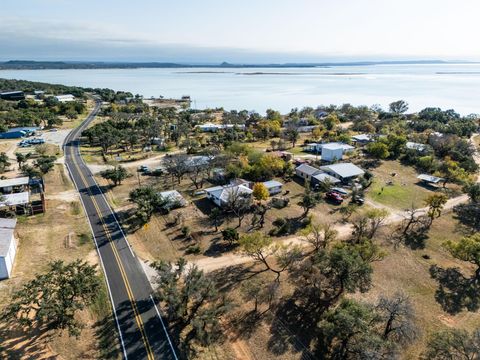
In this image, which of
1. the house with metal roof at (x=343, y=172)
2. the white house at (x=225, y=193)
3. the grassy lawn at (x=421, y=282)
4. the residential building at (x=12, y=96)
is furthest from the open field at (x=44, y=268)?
the residential building at (x=12, y=96)

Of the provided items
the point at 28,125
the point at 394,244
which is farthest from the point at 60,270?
the point at 28,125

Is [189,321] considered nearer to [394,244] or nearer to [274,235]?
[274,235]

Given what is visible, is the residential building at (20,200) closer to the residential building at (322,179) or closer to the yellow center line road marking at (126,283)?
the yellow center line road marking at (126,283)

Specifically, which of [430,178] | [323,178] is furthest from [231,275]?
[430,178]

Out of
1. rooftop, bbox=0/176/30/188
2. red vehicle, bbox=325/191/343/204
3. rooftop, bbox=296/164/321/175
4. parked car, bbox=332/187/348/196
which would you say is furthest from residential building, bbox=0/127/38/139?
parked car, bbox=332/187/348/196

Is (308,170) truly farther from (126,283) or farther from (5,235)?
(5,235)

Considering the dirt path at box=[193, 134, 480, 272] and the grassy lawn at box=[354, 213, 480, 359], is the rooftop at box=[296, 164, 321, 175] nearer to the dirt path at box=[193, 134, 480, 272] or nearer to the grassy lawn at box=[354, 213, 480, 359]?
the dirt path at box=[193, 134, 480, 272]
